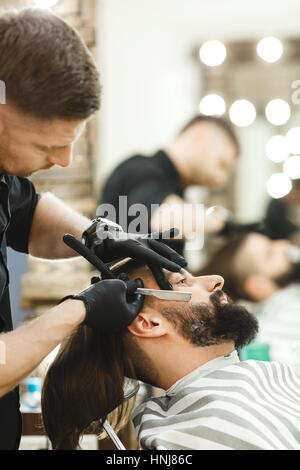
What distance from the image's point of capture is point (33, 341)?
1.05 m

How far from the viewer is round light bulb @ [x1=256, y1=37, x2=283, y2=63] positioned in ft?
13.9

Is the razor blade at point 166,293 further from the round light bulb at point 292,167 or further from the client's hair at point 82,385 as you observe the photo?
the round light bulb at point 292,167

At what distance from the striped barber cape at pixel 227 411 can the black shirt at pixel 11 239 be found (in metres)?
0.31

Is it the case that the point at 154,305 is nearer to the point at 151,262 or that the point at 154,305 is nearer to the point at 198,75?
the point at 151,262

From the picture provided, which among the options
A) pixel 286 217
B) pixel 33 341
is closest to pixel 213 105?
pixel 286 217

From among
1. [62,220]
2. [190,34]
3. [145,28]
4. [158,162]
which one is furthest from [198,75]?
[62,220]

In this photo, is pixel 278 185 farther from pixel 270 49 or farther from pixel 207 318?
pixel 207 318

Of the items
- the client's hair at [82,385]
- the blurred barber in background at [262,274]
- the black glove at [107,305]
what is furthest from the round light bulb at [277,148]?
the black glove at [107,305]

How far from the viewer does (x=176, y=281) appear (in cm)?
145

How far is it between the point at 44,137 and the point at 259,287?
2.30 meters

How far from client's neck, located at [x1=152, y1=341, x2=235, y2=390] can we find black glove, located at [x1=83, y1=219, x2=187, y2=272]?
0.23 meters

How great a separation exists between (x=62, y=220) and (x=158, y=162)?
3.58 ft

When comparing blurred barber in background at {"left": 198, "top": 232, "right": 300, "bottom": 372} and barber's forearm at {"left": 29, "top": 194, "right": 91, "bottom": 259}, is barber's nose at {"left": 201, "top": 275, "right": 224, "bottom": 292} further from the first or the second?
blurred barber in background at {"left": 198, "top": 232, "right": 300, "bottom": 372}

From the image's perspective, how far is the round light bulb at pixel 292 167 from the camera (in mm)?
4059
